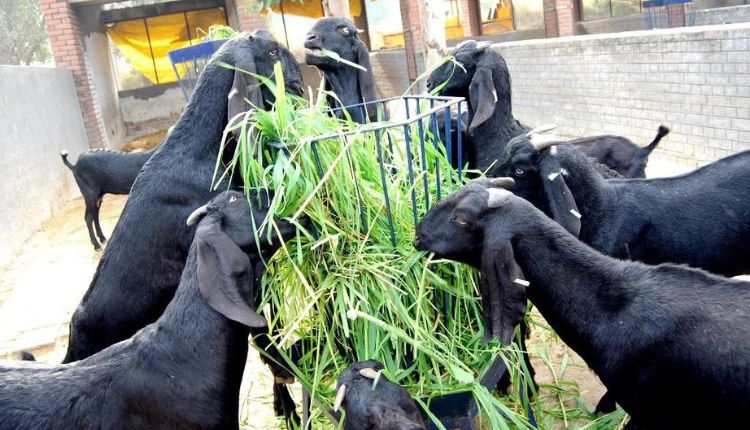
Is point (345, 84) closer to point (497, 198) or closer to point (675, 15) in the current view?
point (497, 198)

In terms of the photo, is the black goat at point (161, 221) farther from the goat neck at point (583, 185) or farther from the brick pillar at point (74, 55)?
the brick pillar at point (74, 55)

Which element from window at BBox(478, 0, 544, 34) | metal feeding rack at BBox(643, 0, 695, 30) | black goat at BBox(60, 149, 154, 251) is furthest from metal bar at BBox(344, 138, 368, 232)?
window at BBox(478, 0, 544, 34)

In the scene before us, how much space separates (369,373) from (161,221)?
6.49 ft

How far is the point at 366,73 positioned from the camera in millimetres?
6656

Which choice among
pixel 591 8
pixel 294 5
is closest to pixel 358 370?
pixel 294 5

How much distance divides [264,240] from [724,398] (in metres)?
2.24

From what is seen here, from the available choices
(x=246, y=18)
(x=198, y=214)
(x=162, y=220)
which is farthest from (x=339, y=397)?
(x=246, y=18)

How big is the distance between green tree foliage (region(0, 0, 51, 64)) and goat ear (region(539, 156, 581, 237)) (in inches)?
1467

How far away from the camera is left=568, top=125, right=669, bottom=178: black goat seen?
658cm

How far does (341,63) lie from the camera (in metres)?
6.57

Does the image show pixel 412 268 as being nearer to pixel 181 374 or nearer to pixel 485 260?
pixel 485 260

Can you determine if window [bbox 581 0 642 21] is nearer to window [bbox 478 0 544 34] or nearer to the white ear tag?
window [bbox 478 0 544 34]

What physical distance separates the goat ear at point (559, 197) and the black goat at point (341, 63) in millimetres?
2252

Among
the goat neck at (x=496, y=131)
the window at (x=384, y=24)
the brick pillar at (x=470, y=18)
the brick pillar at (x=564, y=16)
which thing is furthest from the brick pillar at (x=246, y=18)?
the goat neck at (x=496, y=131)
